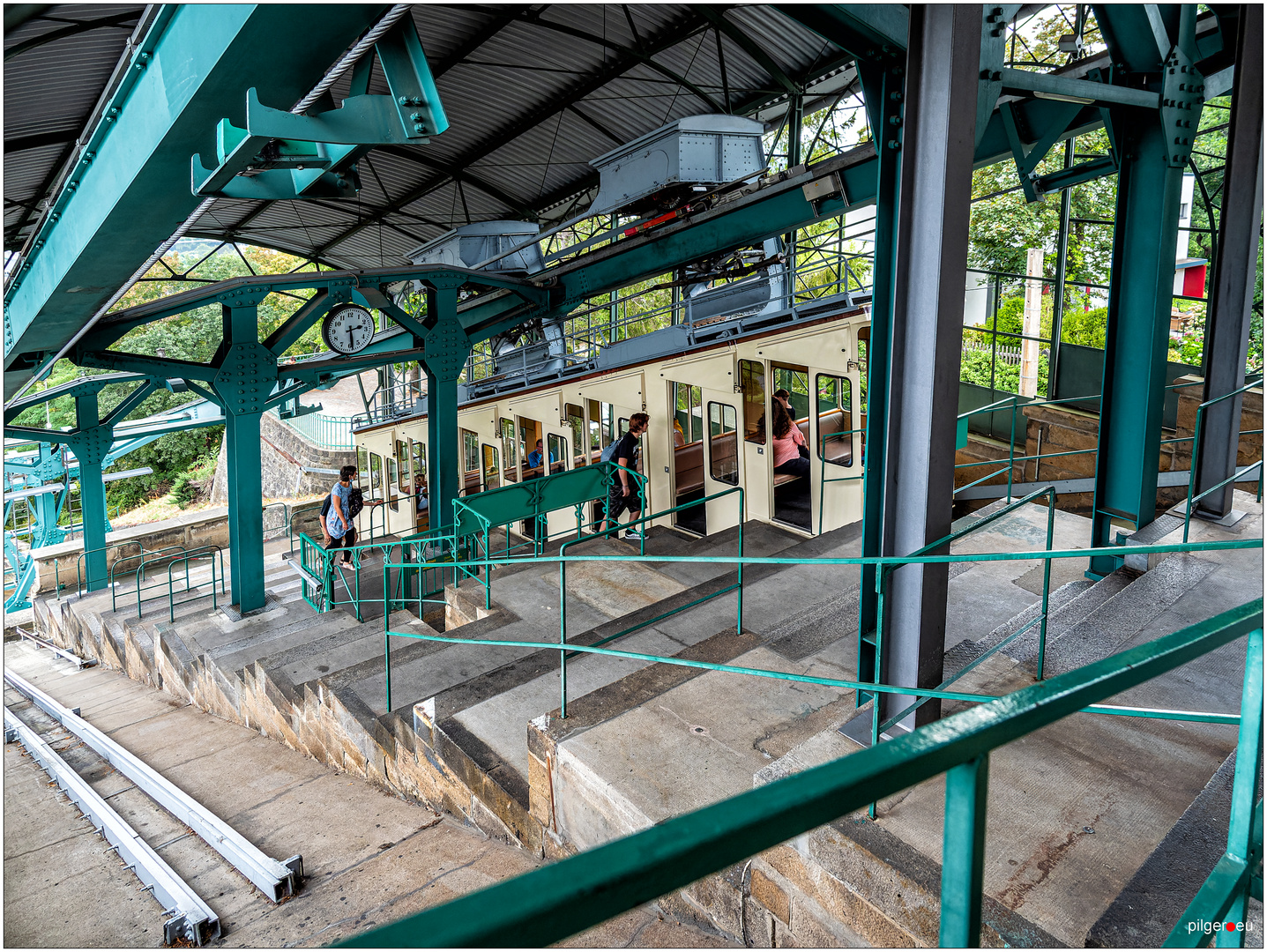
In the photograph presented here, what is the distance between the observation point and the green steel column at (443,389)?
41.2 feet

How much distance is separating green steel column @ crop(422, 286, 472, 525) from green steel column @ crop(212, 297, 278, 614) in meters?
2.28

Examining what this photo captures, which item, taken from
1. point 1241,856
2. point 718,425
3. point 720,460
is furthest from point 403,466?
point 1241,856

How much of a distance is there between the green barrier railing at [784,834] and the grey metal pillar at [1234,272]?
6662mm

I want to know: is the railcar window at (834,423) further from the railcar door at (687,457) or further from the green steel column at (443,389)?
the green steel column at (443,389)

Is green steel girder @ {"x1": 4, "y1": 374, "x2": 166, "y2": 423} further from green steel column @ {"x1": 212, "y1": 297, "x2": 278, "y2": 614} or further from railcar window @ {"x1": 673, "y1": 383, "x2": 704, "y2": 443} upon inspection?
railcar window @ {"x1": 673, "y1": 383, "x2": 704, "y2": 443}

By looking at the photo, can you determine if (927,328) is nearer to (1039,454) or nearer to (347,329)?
(1039,454)

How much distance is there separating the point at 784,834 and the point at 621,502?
10234mm

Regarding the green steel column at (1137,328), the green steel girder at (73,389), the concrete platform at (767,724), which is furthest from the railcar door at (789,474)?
the green steel girder at (73,389)

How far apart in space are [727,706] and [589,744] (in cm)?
86

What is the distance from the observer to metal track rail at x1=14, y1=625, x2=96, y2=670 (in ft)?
48.6

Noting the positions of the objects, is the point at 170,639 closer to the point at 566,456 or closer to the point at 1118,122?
the point at 566,456

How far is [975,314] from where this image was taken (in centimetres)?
1812

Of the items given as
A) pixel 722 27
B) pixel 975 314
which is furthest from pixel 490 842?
pixel 975 314

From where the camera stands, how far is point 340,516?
11773mm
